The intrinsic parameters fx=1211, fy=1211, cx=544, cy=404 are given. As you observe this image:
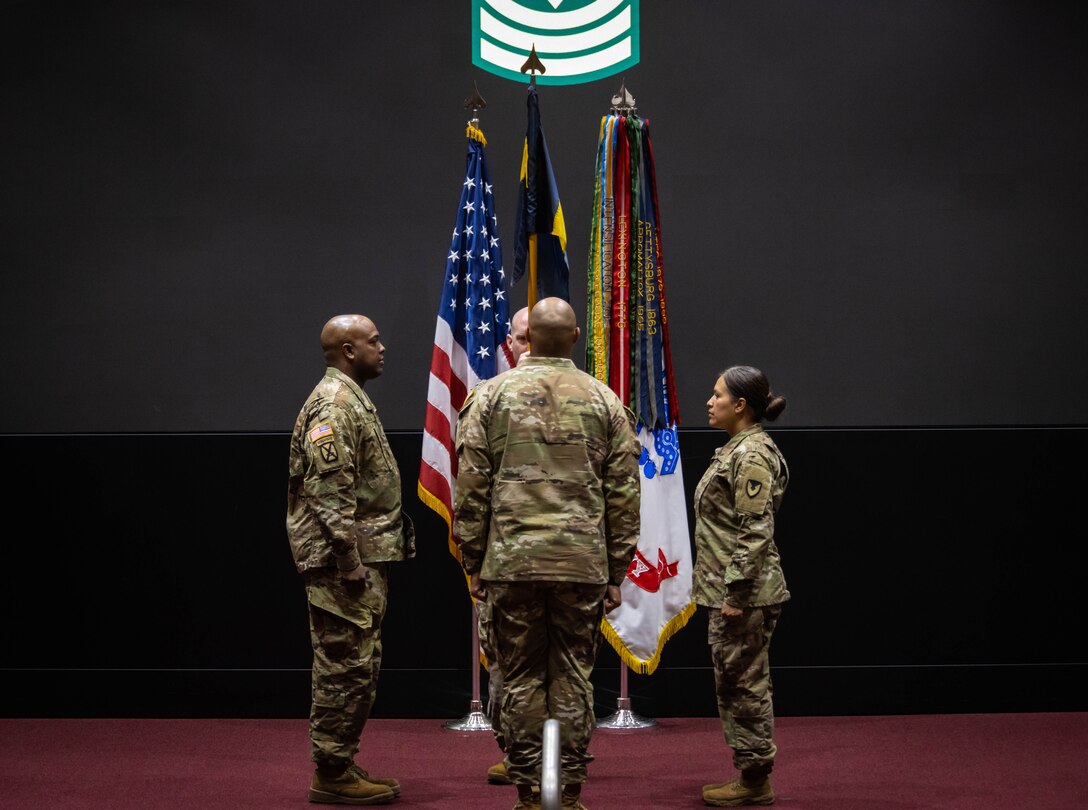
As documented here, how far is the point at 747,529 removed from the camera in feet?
12.0

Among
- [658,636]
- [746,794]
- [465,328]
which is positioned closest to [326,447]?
[465,328]

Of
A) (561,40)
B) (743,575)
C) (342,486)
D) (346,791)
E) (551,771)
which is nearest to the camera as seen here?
(551,771)

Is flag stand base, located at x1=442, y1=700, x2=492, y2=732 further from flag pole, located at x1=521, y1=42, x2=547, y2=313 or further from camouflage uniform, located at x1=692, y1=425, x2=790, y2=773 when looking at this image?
flag pole, located at x1=521, y1=42, x2=547, y2=313

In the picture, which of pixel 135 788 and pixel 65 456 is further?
pixel 65 456

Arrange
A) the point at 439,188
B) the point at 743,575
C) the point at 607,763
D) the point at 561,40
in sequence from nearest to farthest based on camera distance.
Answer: the point at 743,575
the point at 607,763
the point at 439,188
the point at 561,40

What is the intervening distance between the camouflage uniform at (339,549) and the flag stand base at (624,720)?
4.99 ft

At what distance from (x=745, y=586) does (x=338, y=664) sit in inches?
50.1

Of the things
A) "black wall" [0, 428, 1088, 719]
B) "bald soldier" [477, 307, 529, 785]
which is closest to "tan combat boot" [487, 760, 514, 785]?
"bald soldier" [477, 307, 529, 785]

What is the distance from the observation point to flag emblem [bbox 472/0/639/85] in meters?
5.59

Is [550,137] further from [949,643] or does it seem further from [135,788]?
[135,788]

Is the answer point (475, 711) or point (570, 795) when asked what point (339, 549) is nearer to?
point (570, 795)

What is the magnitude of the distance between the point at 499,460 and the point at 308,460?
0.70 m

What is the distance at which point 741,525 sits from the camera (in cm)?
368

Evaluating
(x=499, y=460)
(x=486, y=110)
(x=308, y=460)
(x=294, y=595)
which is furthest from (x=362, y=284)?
(x=499, y=460)
